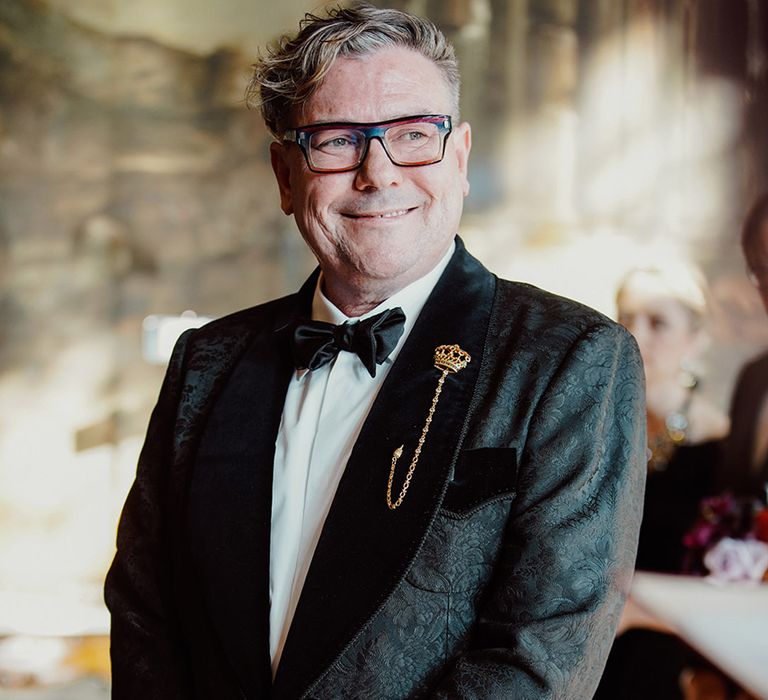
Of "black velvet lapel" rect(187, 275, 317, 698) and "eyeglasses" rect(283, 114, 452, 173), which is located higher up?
"eyeglasses" rect(283, 114, 452, 173)

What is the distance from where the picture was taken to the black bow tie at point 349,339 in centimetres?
165

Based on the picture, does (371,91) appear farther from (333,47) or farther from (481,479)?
(481,479)

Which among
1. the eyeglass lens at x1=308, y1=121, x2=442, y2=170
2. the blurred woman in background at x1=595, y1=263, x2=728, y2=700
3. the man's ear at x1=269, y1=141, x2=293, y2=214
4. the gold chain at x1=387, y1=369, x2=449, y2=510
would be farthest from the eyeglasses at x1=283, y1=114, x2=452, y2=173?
the blurred woman in background at x1=595, y1=263, x2=728, y2=700

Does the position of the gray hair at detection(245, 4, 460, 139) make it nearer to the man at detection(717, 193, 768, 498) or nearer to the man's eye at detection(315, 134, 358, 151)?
the man's eye at detection(315, 134, 358, 151)

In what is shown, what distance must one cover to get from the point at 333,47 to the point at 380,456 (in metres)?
0.64

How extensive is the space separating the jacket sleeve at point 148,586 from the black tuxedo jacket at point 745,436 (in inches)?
95.4

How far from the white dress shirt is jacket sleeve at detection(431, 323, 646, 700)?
29 centimetres

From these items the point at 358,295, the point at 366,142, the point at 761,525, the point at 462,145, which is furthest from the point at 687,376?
the point at 366,142

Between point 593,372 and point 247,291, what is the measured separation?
2.89m

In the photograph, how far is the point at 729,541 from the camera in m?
3.52

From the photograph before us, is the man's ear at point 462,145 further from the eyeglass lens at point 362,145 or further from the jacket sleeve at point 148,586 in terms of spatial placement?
the jacket sleeve at point 148,586

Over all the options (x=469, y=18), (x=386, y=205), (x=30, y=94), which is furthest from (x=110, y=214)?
(x=386, y=205)

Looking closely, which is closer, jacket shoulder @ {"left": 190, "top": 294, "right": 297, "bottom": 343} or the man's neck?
the man's neck

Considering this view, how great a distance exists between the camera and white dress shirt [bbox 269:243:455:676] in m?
1.59
